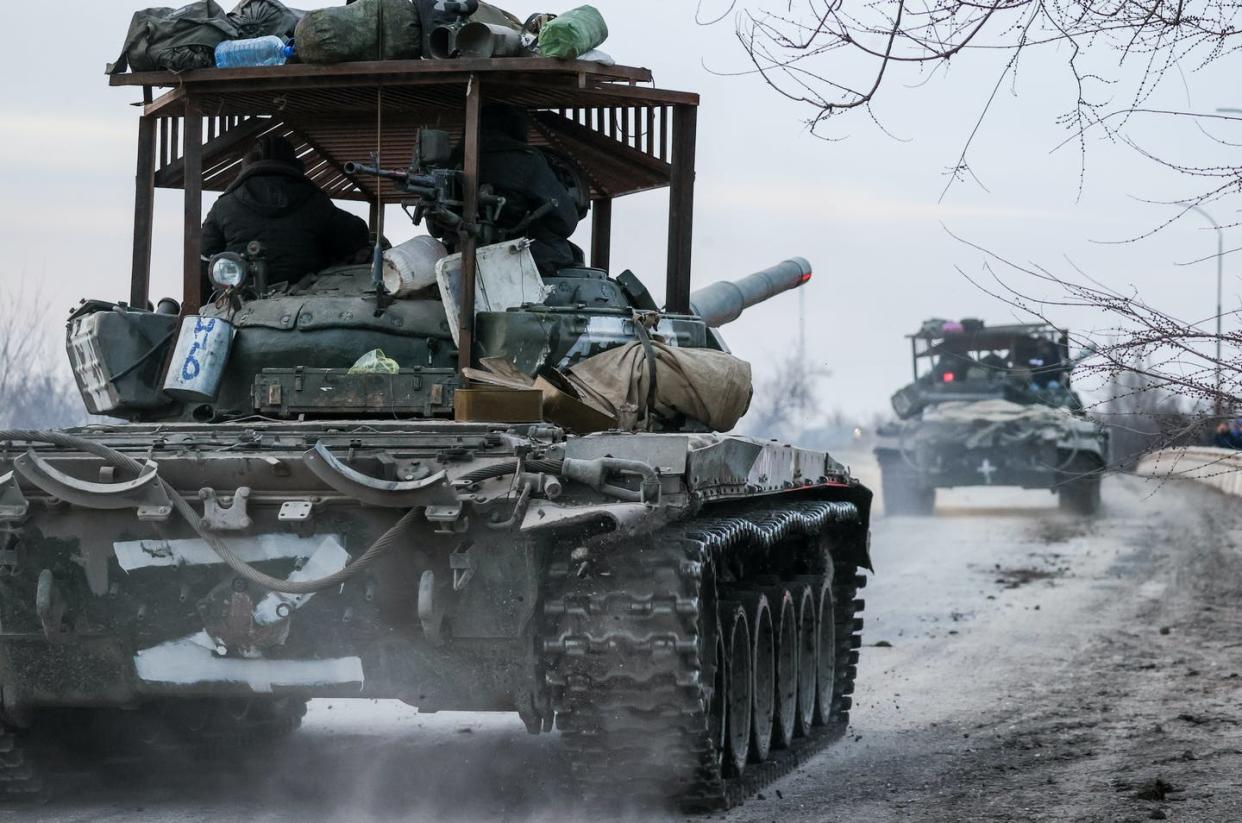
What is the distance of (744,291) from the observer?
12.3 meters

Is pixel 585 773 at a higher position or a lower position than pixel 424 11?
lower

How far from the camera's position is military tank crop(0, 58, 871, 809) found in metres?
7.51

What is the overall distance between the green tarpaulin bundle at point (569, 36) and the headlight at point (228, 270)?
188cm

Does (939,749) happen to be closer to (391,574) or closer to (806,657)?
(806,657)

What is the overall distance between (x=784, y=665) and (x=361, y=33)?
3.95 meters

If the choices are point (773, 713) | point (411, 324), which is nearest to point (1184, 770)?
point (773, 713)

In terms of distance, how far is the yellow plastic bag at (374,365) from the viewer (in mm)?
9203

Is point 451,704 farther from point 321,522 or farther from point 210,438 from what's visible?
point 210,438

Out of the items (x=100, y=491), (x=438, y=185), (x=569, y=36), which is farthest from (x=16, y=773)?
(x=569, y=36)

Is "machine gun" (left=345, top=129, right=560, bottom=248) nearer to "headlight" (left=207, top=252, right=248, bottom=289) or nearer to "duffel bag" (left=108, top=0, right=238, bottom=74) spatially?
"headlight" (left=207, top=252, right=248, bottom=289)

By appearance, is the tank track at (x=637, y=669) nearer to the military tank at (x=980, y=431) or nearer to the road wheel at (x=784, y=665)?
the road wheel at (x=784, y=665)

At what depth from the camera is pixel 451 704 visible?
7.94 m

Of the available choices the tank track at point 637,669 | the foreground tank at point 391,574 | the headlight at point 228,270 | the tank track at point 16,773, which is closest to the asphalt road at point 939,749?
the tank track at point 16,773

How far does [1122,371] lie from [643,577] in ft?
6.99
